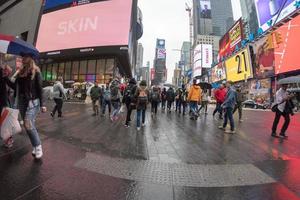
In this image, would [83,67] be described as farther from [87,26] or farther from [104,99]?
[104,99]

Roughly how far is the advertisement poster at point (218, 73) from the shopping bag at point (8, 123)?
5770 centimetres

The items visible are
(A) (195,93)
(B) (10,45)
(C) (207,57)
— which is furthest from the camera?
(C) (207,57)

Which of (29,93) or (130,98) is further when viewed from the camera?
(130,98)

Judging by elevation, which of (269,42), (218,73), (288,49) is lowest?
(218,73)

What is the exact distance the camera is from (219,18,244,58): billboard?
58.0 metres

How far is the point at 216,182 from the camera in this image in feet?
16.0

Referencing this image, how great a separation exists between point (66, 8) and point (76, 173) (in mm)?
52417

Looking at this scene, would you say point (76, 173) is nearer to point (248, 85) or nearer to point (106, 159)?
point (106, 159)

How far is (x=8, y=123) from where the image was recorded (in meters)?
5.54

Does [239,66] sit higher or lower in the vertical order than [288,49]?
lower

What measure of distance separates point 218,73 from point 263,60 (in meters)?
24.2

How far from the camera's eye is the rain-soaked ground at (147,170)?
423 centimetres

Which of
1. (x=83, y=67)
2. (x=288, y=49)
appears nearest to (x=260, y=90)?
(x=288, y=49)

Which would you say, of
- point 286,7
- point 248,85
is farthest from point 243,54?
→ point 286,7
